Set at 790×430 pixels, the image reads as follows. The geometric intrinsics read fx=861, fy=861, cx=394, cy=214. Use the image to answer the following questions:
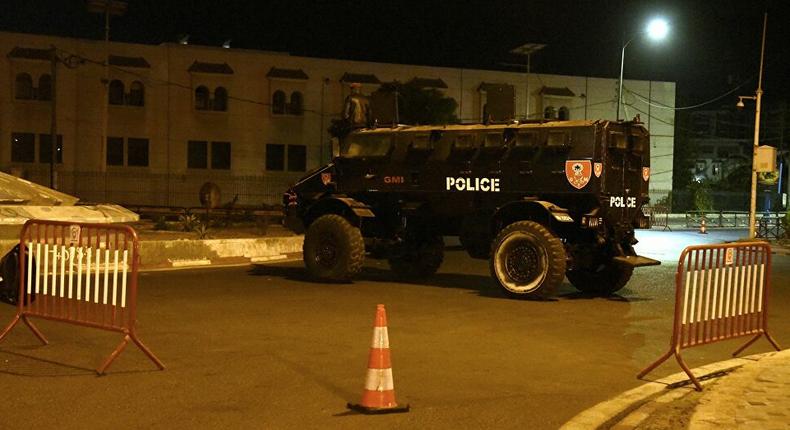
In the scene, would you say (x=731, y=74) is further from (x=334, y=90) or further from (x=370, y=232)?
(x=370, y=232)

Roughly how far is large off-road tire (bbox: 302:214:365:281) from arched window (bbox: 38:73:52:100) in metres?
35.3

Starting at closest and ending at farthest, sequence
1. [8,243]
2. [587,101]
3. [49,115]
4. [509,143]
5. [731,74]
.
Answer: [509,143] → [8,243] → [49,115] → [587,101] → [731,74]

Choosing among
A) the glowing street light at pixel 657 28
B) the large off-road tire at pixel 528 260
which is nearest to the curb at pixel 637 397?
the large off-road tire at pixel 528 260

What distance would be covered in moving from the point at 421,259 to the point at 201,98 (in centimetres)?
3497

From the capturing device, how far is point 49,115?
4594cm

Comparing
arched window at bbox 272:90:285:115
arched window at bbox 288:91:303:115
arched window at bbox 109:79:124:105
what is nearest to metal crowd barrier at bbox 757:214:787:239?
arched window at bbox 288:91:303:115

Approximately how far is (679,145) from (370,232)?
56.7 m

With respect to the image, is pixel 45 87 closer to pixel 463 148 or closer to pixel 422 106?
pixel 422 106

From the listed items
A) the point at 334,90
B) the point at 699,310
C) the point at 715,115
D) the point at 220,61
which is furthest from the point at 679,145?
the point at 699,310

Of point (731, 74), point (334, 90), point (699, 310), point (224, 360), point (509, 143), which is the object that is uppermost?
point (731, 74)

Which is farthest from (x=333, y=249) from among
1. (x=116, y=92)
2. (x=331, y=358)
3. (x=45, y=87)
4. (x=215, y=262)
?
(x=45, y=87)

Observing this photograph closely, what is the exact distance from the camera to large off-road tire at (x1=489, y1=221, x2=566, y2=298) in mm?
12930

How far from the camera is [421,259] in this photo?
647 inches

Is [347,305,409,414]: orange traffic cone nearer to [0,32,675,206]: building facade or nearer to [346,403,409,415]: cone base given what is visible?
[346,403,409,415]: cone base
